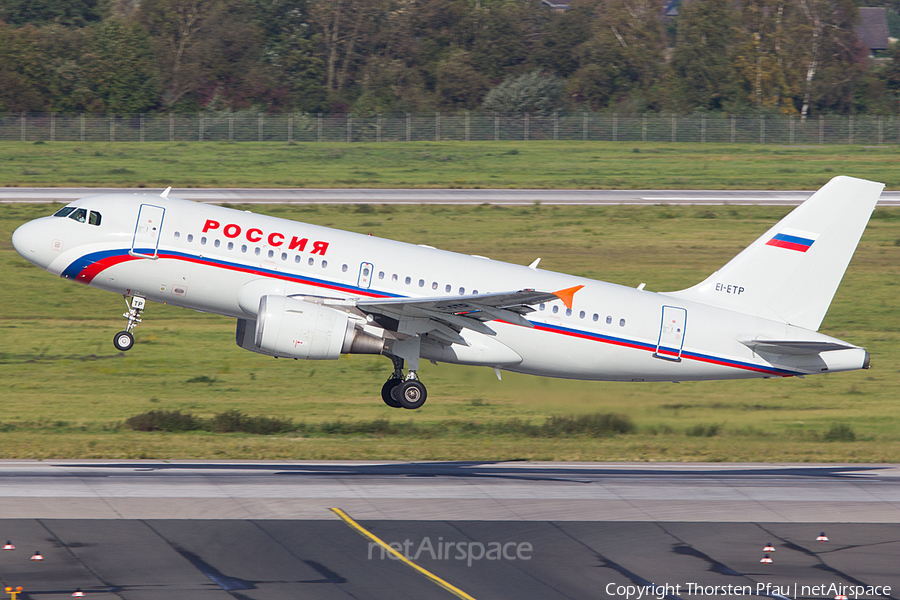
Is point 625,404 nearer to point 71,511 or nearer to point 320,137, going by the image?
point 71,511

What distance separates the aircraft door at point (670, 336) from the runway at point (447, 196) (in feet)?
131

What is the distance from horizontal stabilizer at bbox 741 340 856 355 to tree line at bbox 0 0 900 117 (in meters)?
80.9

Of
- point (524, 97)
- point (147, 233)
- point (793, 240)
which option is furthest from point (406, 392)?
point (524, 97)

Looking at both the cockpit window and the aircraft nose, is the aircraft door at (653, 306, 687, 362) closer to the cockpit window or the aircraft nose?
the cockpit window

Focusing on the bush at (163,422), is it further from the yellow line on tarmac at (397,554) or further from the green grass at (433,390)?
the yellow line on tarmac at (397,554)

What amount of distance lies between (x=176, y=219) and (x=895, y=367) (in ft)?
116

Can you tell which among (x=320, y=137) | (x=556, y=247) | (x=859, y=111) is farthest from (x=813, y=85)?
(x=556, y=247)

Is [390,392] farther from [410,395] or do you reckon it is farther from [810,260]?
[810,260]

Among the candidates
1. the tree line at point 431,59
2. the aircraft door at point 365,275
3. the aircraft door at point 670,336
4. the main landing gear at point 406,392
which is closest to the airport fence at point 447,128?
the tree line at point 431,59

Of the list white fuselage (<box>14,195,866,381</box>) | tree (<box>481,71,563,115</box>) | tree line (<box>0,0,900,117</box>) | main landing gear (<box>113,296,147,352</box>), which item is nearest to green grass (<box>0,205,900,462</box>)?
main landing gear (<box>113,296,147,352</box>)

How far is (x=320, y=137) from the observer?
103875 millimetres

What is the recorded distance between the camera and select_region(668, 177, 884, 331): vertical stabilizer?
37.2 metres

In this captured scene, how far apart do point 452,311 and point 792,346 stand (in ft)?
36.0

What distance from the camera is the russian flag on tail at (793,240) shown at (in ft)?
122
